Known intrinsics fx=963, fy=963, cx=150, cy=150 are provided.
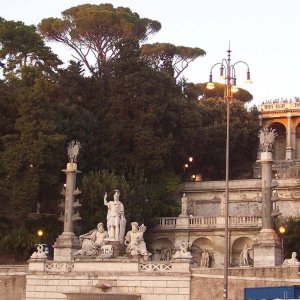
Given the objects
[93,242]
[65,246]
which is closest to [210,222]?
[65,246]

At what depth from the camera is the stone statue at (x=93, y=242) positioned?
42250 millimetres

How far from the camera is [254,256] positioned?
44656 mm

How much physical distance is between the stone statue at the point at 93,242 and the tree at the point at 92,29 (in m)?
26.7

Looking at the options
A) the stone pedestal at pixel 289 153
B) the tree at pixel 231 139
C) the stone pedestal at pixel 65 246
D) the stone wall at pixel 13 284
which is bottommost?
the stone wall at pixel 13 284

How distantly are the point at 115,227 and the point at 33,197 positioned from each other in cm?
812

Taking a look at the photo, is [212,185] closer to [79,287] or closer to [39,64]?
[39,64]

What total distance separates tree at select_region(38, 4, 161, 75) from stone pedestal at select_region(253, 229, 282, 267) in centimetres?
2663

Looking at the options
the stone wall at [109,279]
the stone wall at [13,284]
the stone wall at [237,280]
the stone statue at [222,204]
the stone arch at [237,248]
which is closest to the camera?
the stone wall at [237,280]

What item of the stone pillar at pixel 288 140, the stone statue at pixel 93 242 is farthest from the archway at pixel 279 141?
the stone statue at pixel 93 242

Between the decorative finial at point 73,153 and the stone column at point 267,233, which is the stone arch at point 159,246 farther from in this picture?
the stone column at point 267,233

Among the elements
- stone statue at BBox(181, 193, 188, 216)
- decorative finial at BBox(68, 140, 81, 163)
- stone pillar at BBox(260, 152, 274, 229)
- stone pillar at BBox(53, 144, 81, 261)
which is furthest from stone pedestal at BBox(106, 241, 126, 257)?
stone statue at BBox(181, 193, 188, 216)

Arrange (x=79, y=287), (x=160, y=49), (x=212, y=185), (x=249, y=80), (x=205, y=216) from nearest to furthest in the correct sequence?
(x=249, y=80) < (x=79, y=287) < (x=205, y=216) < (x=212, y=185) < (x=160, y=49)

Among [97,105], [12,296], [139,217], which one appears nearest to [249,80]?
[12,296]

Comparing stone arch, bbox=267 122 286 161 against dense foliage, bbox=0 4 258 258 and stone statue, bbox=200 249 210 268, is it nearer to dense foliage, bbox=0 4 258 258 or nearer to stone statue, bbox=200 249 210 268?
dense foliage, bbox=0 4 258 258
